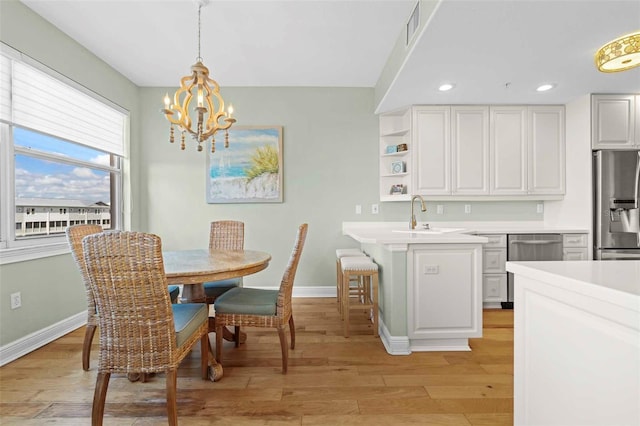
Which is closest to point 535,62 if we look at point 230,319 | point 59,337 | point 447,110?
point 447,110

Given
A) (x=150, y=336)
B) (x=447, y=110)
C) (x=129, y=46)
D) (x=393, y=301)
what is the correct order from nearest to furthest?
1. (x=150, y=336)
2. (x=393, y=301)
3. (x=129, y=46)
4. (x=447, y=110)

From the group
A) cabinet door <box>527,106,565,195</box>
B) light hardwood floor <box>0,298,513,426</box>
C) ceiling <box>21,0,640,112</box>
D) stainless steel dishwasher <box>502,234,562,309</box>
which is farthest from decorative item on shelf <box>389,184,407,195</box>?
light hardwood floor <box>0,298,513,426</box>

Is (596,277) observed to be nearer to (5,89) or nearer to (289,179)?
(289,179)

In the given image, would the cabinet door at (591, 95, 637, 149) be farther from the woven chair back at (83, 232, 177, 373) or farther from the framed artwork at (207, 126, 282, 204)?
the woven chair back at (83, 232, 177, 373)

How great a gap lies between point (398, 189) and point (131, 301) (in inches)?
122

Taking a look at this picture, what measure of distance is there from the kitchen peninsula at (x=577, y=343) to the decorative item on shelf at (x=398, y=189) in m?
2.64

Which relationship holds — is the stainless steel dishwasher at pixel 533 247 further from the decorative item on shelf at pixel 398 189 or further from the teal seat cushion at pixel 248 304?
the teal seat cushion at pixel 248 304

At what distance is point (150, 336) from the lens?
1.37 meters

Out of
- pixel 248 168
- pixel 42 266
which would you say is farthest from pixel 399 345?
pixel 42 266

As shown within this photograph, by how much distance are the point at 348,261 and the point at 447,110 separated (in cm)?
224

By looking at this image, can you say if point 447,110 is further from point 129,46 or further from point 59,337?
point 59,337

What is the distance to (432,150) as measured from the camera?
3490 mm

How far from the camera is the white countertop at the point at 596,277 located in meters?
0.69

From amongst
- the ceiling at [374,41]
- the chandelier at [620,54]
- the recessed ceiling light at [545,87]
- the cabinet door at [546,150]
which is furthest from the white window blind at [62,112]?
the cabinet door at [546,150]
